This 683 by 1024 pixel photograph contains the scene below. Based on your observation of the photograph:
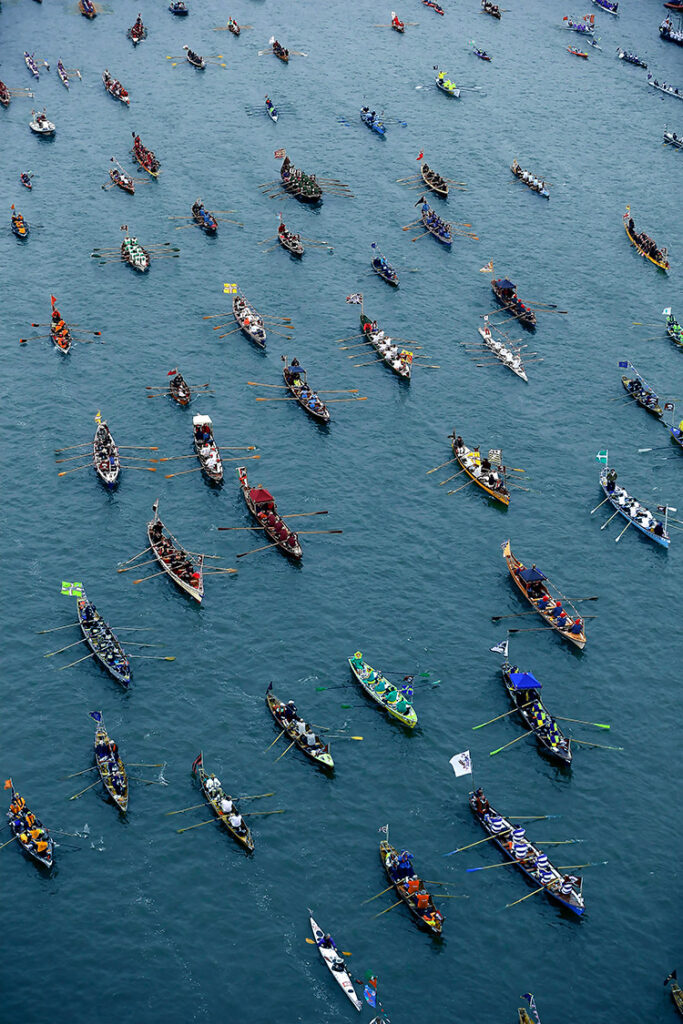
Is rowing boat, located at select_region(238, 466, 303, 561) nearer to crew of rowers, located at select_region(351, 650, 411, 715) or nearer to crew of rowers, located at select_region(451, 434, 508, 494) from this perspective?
crew of rowers, located at select_region(351, 650, 411, 715)

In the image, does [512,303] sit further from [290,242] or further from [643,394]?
[290,242]

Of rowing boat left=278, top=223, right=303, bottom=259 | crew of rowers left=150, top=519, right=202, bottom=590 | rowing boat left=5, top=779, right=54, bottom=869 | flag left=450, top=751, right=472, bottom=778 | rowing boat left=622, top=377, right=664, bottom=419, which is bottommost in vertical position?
rowing boat left=5, top=779, right=54, bottom=869

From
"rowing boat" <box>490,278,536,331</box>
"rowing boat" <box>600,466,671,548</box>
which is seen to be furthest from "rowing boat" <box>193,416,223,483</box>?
"rowing boat" <box>490,278,536,331</box>

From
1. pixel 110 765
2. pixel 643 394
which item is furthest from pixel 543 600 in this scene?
pixel 110 765

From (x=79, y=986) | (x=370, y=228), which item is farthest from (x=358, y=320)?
(x=79, y=986)

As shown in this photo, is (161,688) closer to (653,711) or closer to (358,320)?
(653,711)

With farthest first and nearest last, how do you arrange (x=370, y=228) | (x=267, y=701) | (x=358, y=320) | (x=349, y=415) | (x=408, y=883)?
(x=370, y=228) < (x=358, y=320) < (x=349, y=415) < (x=267, y=701) < (x=408, y=883)
